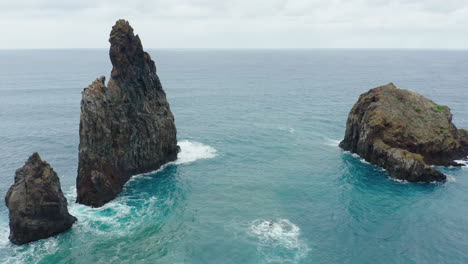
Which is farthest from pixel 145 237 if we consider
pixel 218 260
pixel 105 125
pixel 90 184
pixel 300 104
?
pixel 300 104

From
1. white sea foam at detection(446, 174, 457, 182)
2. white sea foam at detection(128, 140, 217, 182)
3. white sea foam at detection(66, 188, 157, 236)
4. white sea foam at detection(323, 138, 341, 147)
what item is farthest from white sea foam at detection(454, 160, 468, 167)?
white sea foam at detection(66, 188, 157, 236)

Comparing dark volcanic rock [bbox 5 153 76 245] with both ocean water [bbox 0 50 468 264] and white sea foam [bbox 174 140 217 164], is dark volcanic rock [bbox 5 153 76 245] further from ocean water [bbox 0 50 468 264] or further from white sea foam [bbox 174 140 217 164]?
white sea foam [bbox 174 140 217 164]

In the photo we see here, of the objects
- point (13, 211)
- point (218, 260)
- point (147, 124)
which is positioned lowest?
point (218, 260)

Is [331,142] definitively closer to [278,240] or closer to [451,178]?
[451,178]

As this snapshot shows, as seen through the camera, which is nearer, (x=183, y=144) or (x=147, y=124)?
(x=147, y=124)

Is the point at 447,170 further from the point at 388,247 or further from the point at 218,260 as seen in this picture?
the point at 218,260

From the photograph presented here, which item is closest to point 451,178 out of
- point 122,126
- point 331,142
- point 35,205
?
point 331,142
